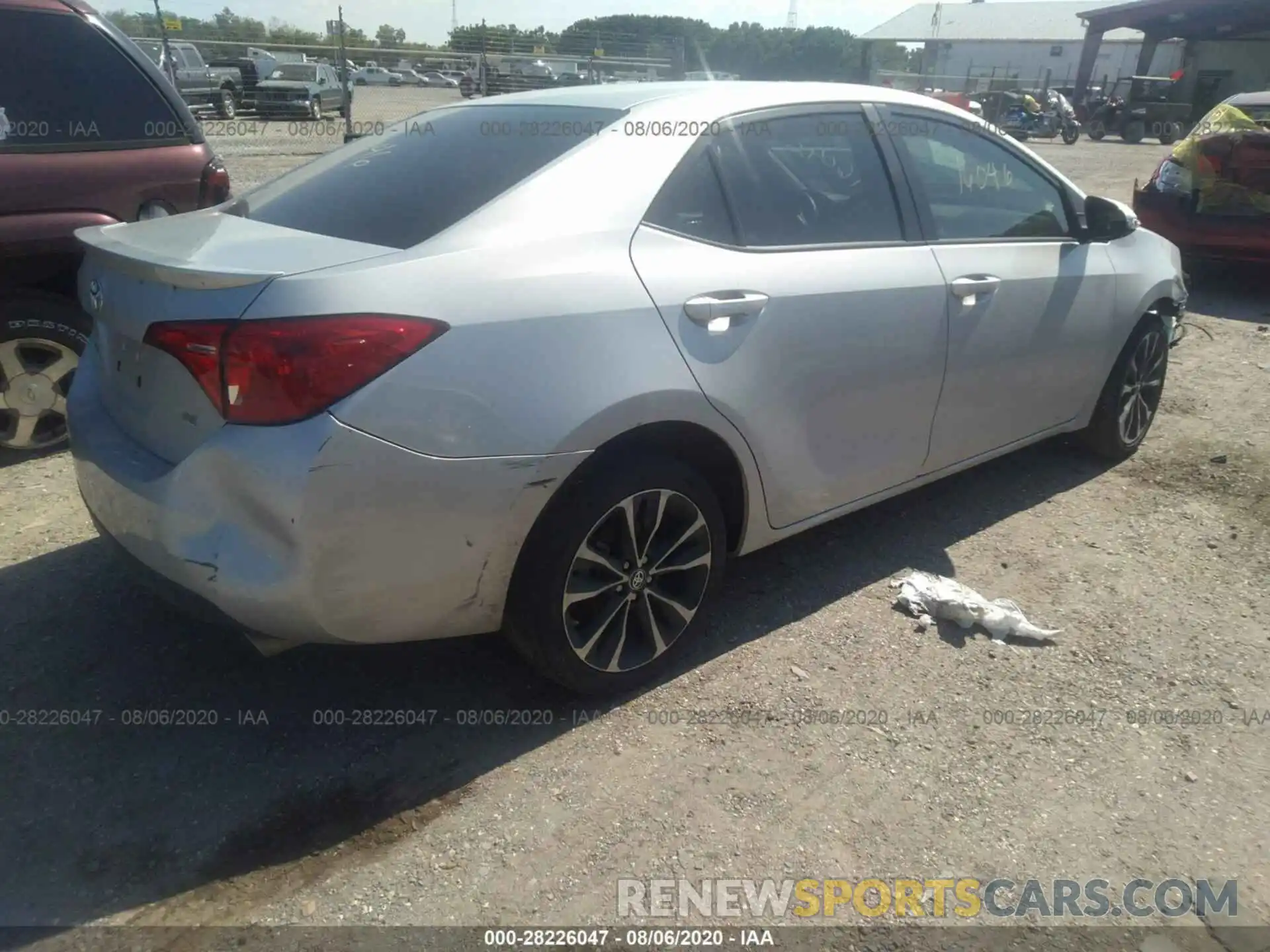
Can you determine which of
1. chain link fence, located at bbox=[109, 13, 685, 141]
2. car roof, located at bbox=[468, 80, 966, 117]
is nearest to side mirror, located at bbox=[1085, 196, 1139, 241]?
car roof, located at bbox=[468, 80, 966, 117]

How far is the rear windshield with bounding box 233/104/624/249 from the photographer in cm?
260

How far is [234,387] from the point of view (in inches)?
86.9

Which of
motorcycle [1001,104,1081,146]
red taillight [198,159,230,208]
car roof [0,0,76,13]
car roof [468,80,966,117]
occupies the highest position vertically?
car roof [0,0,76,13]

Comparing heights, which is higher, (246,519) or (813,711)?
(246,519)

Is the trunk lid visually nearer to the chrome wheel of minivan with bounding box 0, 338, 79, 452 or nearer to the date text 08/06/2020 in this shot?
the date text 08/06/2020

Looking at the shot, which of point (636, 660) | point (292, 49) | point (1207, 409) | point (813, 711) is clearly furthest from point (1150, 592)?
point (292, 49)

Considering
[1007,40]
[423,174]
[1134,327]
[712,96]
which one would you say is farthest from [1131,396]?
[1007,40]

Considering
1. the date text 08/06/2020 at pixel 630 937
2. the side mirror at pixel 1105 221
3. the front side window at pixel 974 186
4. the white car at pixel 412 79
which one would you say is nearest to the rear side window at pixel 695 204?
the front side window at pixel 974 186

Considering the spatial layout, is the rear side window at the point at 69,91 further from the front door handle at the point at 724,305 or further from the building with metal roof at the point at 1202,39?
the building with metal roof at the point at 1202,39

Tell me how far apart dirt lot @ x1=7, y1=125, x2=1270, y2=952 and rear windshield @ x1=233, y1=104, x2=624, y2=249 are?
53.0 inches

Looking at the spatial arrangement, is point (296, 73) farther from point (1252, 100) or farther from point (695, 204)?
point (695, 204)

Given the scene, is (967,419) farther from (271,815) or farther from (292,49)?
(292,49)

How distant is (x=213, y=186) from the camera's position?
4582mm

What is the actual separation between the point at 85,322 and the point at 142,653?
192 cm
